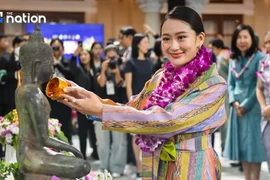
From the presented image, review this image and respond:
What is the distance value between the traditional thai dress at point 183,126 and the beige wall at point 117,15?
892cm

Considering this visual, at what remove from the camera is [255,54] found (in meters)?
3.89

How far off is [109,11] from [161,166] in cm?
913

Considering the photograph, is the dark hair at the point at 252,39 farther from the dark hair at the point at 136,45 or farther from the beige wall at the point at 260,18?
the beige wall at the point at 260,18

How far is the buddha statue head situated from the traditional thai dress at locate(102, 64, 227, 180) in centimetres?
23

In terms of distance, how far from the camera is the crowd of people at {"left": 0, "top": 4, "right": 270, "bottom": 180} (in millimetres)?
3857

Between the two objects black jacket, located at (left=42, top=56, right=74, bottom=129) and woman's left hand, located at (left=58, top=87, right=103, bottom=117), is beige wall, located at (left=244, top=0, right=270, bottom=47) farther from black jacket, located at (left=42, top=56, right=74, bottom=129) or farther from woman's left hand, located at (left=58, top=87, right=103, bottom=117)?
woman's left hand, located at (left=58, top=87, right=103, bottom=117)

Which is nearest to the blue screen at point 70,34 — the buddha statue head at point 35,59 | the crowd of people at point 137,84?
the crowd of people at point 137,84

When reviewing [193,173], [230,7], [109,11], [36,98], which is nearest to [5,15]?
[36,98]

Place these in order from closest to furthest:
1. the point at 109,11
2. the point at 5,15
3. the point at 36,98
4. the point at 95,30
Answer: the point at 36,98 < the point at 5,15 < the point at 95,30 < the point at 109,11

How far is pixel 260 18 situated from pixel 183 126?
10498 mm

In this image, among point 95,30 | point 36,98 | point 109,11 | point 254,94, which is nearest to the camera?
point 36,98

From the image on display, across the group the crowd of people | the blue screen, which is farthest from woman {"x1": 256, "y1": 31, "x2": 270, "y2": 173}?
the blue screen

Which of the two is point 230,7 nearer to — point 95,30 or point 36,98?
point 95,30

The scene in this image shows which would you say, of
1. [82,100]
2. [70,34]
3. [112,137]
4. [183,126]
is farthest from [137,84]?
[70,34]
